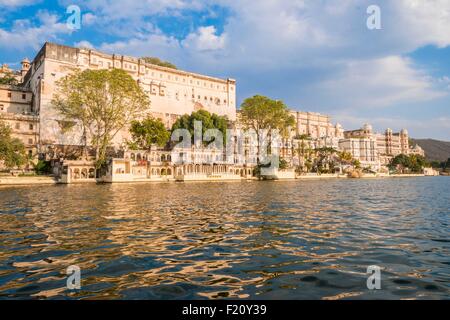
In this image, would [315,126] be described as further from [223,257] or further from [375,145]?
[223,257]

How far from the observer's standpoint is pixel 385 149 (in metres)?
175

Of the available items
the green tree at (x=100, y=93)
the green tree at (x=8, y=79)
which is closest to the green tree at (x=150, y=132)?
the green tree at (x=100, y=93)

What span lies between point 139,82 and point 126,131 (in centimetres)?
1452

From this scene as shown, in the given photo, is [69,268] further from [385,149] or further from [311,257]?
[385,149]

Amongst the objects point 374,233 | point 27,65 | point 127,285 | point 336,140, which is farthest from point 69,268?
point 336,140

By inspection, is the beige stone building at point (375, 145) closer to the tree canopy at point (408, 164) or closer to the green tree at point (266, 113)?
the tree canopy at point (408, 164)

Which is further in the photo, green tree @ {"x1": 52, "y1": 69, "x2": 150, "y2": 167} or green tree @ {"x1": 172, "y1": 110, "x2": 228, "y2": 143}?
green tree @ {"x1": 172, "y1": 110, "x2": 228, "y2": 143}

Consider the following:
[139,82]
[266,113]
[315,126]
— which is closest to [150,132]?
[139,82]

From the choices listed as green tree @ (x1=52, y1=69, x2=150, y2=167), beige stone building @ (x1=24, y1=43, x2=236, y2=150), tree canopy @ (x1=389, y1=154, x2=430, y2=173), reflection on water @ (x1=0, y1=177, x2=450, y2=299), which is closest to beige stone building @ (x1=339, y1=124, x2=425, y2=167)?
tree canopy @ (x1=389, y1=154, x2=430, y2=173)

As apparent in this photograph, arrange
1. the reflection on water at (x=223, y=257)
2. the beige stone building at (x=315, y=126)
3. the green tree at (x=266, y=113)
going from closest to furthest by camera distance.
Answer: the reflection on water at (x=223, y=257), the green tree at (x=266, y=113), the beige stone building at (x=315, y=126)

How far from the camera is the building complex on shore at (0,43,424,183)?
61.1 metres

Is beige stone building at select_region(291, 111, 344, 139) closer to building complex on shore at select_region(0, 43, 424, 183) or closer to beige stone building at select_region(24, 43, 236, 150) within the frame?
building complex on shore at select_region(0, 43, 424, 183)

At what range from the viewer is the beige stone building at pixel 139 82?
227 feet

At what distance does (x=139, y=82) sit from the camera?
8569 centimetres
